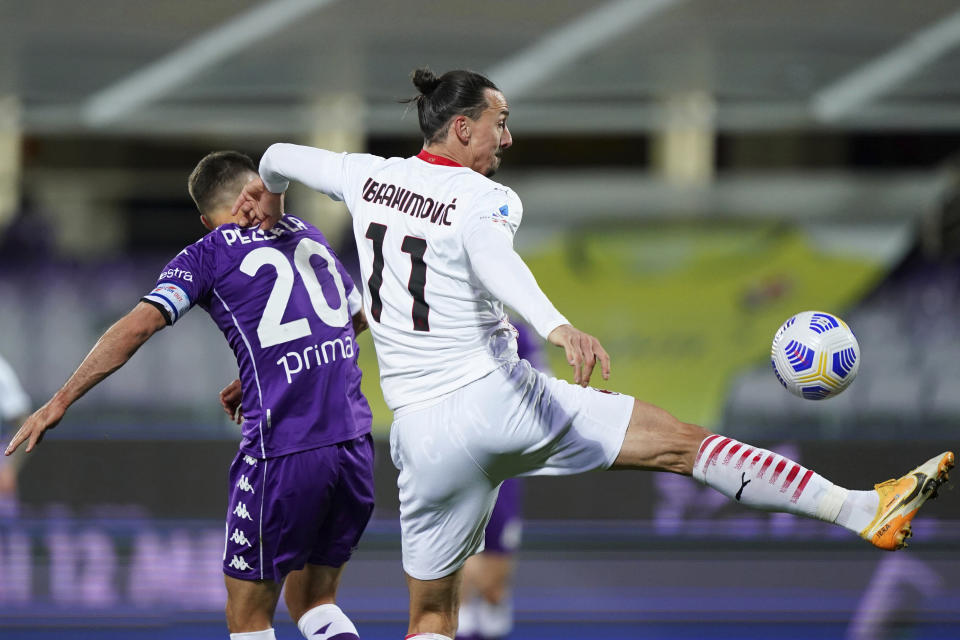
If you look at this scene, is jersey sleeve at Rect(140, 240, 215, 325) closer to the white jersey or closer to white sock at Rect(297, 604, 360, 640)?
the white jersey

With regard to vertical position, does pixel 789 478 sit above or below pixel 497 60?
below

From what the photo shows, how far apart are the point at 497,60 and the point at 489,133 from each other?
6150 mm

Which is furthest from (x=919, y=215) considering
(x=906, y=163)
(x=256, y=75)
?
(x=256, y=75)

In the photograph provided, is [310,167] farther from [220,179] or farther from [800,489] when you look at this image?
[800,489]

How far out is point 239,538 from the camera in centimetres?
331

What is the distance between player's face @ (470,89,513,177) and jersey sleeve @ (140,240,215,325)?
0.85 m

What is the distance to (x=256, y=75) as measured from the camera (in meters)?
9.22

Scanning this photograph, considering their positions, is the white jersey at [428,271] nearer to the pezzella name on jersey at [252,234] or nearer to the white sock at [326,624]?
the pezzella name on jersey at [252,234]

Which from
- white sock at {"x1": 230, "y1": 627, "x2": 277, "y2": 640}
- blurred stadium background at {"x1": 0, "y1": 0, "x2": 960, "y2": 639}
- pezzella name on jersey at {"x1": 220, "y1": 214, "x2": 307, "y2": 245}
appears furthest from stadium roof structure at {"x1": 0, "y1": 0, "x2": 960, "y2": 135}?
white sock at {"x1": 230, "y1": 627, "x2": 277, "y2": 640}

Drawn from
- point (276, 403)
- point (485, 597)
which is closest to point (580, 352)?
point (276, 403)

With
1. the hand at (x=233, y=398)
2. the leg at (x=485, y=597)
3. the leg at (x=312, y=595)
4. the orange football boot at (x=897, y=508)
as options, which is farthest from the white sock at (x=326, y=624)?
the orange football boot at (x=897, y=508)

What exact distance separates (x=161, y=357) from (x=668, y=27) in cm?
468

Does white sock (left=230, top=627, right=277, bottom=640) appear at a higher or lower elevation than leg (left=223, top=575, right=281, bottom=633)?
lower

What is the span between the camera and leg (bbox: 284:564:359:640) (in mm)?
3484
